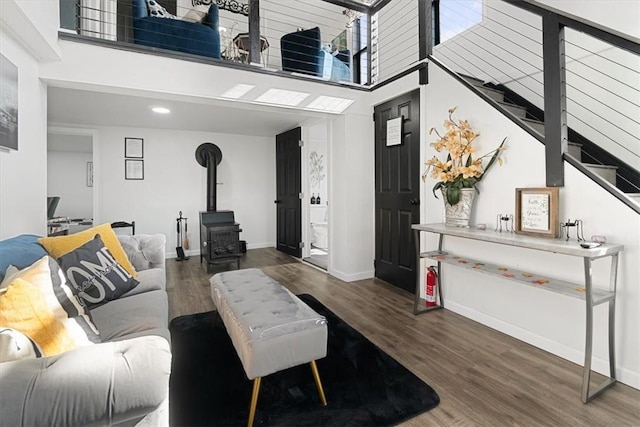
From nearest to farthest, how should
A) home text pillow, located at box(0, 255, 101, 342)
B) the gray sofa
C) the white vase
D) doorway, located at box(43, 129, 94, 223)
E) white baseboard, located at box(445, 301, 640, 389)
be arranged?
the gray sofa
home text pillow, located at box(0, 255, 101, 342)
white baseboard, located at box(445, 301, 640, 389)
the white vase
doorway, located at box(43, 129, 94, 223)

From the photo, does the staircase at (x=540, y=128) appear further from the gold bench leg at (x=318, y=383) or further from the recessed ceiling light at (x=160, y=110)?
the recessed ceiling light at (x=160, y=110)

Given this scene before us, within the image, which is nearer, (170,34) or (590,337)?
(590,337)

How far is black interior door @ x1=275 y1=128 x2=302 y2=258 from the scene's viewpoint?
17.0 ft

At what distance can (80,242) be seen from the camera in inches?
80.8

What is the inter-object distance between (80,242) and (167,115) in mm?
2724

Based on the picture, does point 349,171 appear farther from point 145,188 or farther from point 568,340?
point 145,188

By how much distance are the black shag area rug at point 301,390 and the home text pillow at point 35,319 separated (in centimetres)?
71

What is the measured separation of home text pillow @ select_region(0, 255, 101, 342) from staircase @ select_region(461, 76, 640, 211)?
9.22ft

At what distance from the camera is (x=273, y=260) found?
506cm

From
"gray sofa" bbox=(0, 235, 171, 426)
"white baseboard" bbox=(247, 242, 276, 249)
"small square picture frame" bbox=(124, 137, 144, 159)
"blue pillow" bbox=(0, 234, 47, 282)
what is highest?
"small square picture frame" bbox=(124, 137, 144, 159)

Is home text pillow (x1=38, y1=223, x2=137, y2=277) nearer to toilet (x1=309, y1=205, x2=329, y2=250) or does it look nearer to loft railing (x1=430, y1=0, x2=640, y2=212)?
loft railing (x1=430, y1=0, x2=640, y2=212)

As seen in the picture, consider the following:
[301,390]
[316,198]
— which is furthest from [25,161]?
[316,198]

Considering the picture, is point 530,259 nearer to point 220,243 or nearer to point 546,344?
point 546,344

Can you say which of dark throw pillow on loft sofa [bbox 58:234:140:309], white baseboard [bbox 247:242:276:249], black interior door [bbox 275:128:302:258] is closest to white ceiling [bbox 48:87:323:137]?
black interior door [bbox 275:128:302:258]
